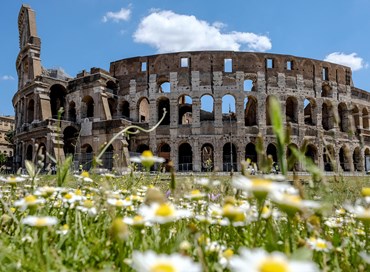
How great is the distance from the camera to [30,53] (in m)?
30.6

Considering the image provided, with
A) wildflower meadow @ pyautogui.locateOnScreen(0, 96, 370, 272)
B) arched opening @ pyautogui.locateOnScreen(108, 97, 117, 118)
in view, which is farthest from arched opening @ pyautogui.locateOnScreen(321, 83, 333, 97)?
wildflower meadow @ pyautogui.locateOnScreen(0, 96, 370, 272)

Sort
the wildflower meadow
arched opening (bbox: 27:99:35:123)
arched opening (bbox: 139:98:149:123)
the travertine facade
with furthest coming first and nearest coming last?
the travertine facade < arched opening (bbox: 139:98:149:123) < arched opening (bbox: 27:99:35:123) < the wildflower meadow

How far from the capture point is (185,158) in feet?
91.7

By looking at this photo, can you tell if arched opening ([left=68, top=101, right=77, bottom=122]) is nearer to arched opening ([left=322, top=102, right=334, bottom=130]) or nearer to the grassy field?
arched opening ([left=322, top=102, right=334, bottom=130])

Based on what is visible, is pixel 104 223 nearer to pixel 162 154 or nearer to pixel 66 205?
pixel 66 205

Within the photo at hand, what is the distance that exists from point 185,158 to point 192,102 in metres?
4.82

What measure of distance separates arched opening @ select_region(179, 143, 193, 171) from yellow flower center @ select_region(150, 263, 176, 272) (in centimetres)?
2478

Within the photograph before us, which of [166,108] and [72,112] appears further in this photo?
[72,112]

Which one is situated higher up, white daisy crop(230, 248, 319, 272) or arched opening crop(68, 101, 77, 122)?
arched opening crop(68, 101, 77, 122)

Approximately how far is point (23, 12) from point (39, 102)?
14569 millimetres

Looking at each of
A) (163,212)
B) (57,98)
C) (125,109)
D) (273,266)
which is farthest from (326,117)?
(273,266)

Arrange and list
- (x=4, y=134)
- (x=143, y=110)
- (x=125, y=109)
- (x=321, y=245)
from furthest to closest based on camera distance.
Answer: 1. (x=4, y=134)
2. (x=143, y=110)
3. (x=125, y=109)
4. (x=321, y=245)

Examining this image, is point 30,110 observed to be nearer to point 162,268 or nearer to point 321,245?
point 321,245

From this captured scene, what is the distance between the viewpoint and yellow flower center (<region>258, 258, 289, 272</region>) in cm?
76
